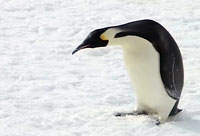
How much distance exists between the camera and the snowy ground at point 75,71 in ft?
9.33

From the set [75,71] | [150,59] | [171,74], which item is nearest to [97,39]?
[150,59]

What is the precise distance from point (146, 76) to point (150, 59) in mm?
97

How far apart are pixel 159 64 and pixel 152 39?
0.43ft

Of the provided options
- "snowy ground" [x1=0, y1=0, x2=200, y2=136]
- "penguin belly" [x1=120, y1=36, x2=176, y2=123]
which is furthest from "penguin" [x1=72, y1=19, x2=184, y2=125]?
"snowy ground" [x1=0, y1=0, x2=200, y2=136]

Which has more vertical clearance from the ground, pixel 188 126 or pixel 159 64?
pixel 159 64

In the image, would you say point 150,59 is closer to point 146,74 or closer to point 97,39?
point 146,74

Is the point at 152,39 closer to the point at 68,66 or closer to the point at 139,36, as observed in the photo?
the point at 139,36

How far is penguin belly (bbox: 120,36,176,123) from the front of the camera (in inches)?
107

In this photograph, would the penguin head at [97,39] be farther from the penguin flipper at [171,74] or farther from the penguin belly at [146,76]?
the penguin flipper at [171,74]

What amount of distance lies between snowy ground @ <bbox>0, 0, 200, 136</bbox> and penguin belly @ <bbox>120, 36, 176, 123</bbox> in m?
0.07

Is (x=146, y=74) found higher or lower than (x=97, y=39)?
lower

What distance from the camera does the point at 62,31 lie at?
176 inches

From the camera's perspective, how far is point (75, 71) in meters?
3.66

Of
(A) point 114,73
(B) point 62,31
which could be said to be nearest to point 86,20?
(B) point 62,31
